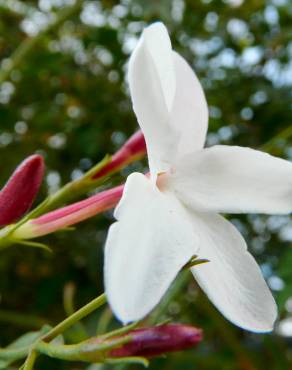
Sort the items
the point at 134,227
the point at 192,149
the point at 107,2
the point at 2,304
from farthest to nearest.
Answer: the point at 107,2 → the point at 2,304 → the point at 192,149 → the point at 134,227

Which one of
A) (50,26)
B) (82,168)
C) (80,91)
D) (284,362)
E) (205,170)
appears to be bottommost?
(284,362)

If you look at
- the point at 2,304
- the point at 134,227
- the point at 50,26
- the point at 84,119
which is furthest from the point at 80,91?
the point at 134,227

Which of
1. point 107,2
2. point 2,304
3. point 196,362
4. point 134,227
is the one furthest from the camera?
point 107,2

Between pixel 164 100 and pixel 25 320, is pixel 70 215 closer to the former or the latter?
pixel 164 100

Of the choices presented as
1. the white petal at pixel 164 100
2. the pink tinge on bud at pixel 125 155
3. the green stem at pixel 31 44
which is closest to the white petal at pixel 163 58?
the white petal at pixel 164 100

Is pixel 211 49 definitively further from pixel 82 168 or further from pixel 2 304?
pixel 2 304

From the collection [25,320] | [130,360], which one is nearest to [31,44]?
[25,320]
